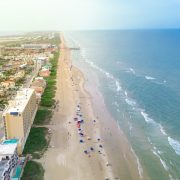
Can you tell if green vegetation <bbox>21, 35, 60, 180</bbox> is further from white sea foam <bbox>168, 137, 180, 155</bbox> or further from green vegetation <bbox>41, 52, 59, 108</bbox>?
white sea foam <bbox>168, 137, 180, 155</bbox>

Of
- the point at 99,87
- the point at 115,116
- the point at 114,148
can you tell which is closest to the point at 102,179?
the point at 114,148

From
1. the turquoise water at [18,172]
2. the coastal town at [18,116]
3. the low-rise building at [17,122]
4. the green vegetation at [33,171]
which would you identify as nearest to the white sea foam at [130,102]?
the coastal town at [18,116]

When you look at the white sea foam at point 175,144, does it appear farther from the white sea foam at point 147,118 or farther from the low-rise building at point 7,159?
the low-rise building at point 7,159

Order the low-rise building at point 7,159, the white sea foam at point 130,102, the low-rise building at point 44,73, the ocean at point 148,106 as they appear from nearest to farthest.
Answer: the low-rise building at point 7,159
the ocean at point 148,106
the white sea foam at point 130,102
the low-rise building at point 44,73

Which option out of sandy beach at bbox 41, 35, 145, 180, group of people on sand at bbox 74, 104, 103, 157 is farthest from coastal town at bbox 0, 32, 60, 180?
group of people on sand at bbox 74, 104, 103, 157

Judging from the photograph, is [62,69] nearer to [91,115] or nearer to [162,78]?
[162,78]

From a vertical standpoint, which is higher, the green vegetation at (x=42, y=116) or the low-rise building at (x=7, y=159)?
the low-rise building at (x=7, y=159)
